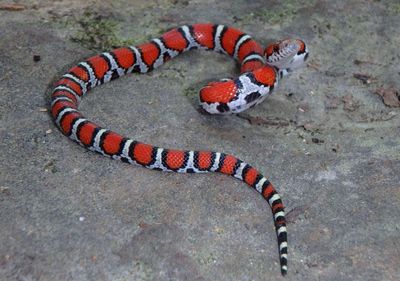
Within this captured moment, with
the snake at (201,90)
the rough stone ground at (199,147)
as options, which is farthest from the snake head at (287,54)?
the rough stone ground at (199,147)

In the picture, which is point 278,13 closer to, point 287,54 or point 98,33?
point 287,54

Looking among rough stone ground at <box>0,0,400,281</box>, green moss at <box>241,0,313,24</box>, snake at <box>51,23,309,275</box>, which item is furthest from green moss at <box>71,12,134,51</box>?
green moss at <box>241,0,313,24</box>

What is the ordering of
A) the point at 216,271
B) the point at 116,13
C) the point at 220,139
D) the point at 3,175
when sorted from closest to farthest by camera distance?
the point at 216,271
the point at 3,175
the point at 220,139
the point at 116,13

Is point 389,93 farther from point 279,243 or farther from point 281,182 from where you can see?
point 279,243

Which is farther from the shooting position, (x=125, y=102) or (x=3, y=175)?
(x=125, y=102)

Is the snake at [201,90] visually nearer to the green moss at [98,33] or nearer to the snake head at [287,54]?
the snake head at [287,54]

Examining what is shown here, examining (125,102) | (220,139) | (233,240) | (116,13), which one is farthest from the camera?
(116,13)

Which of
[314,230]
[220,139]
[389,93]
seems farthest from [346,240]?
[389,93]
